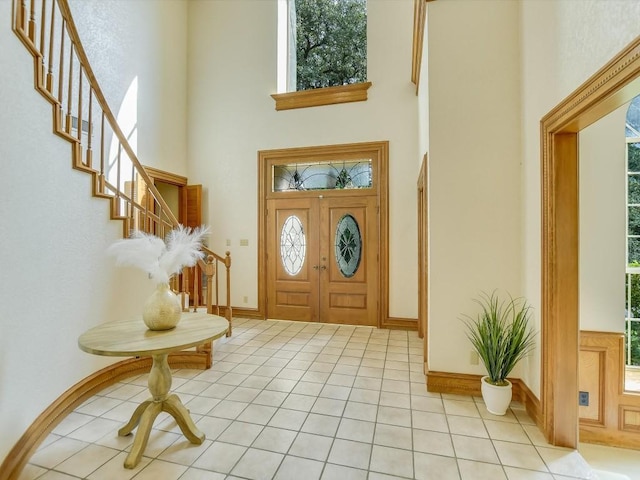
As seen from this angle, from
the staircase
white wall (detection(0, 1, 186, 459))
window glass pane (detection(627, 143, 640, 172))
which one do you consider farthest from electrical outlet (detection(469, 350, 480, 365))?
white wall (detection(0, 1, 186, 459))

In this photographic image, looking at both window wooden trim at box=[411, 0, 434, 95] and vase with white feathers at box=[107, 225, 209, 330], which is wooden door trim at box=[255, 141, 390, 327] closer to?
window wooden trim at box=[411, 0, 434, 95]

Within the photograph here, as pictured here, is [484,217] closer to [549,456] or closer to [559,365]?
[559,365]

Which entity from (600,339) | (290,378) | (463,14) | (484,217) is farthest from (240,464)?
(463,14)

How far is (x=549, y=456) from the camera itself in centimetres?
184

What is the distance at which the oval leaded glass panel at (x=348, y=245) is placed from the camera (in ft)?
A: 15.5

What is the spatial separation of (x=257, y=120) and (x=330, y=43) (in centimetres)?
181

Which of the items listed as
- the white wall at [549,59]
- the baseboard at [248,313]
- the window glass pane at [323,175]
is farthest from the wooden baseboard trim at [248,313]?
the white wall at [549,59]

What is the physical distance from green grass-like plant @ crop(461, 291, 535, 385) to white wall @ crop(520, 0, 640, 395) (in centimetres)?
11

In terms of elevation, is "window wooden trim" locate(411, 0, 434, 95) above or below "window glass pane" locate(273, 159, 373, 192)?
above

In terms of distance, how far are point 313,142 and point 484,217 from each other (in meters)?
3.04

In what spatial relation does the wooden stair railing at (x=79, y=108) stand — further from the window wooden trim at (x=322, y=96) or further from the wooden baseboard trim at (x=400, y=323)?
the wooden baseboard trim at (x=400, y=323)

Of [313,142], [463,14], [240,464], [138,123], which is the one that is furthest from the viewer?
[313,142]

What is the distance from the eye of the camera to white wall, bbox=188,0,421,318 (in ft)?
14.9

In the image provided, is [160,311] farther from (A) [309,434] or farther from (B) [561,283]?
(B) [561,283]
